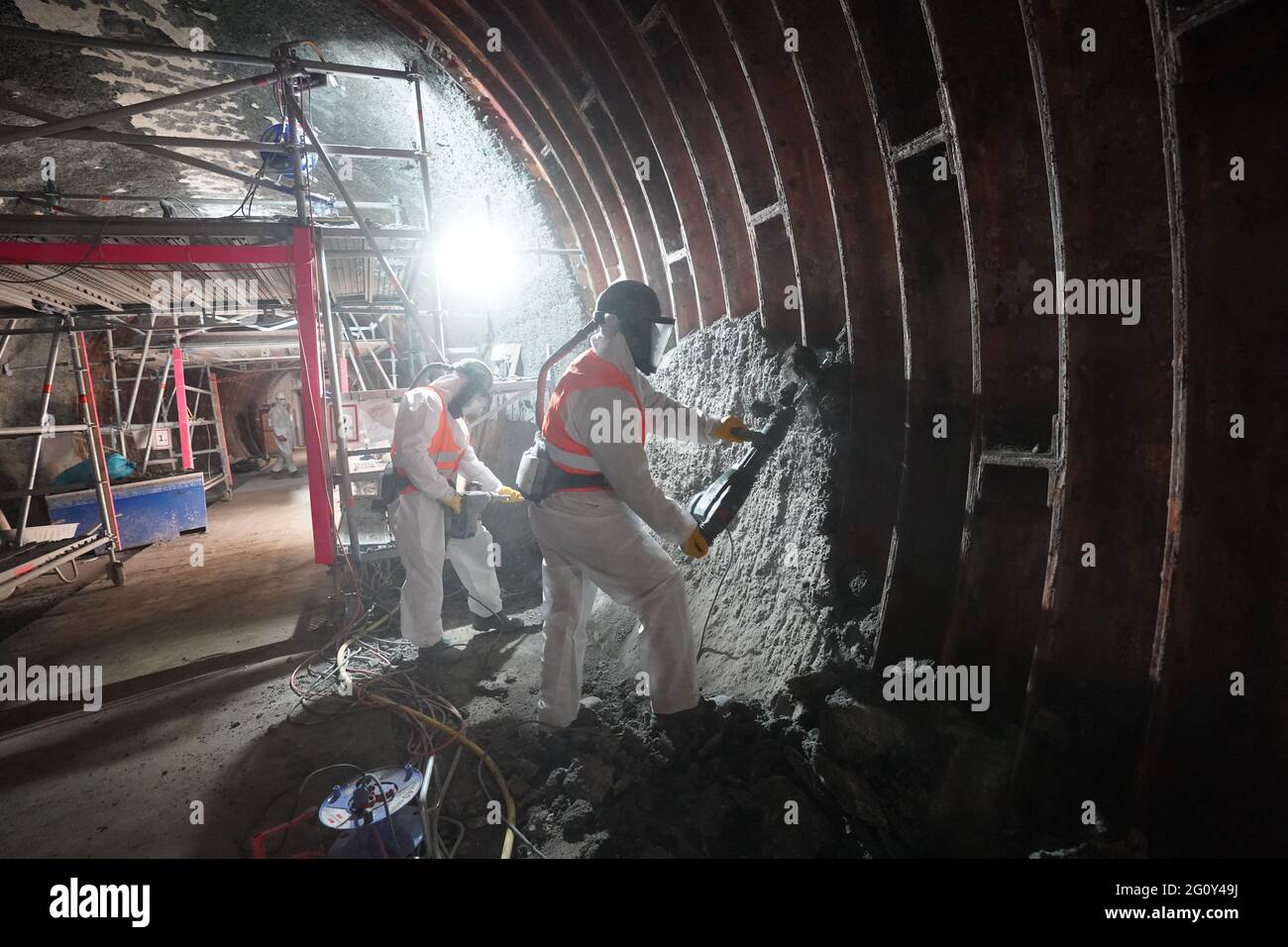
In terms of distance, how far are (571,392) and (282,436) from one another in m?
18.4

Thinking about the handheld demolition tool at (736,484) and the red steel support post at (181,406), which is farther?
the red steel support post at (181,406)

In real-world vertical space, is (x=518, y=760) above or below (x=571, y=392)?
below

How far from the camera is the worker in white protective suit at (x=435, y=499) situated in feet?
14.3

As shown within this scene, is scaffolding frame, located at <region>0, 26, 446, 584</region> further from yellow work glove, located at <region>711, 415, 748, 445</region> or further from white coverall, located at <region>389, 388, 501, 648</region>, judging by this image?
yellow work glove, located at <region>711, 415, 748, 445</region>

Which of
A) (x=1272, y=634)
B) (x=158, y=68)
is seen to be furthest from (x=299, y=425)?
(x=1272, y=634)

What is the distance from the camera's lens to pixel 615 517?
2.97m

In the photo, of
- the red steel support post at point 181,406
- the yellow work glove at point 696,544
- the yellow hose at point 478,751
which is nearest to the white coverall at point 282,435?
the red steel support post at point 181,406

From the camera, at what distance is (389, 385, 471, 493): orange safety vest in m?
4.49

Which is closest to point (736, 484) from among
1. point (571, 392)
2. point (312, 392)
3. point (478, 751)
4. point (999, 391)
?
point (571, 392)

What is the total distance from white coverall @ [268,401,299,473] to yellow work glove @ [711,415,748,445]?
→ 1743 cm

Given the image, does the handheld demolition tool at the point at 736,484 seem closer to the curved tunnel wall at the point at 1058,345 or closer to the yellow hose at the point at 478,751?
the curved tunnel wall at the point at 1058,345

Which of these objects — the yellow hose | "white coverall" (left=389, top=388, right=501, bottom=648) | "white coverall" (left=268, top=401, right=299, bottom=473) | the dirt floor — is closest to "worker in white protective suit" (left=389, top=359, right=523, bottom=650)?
"white coverall" (left=389, top=388, right=501, bottom=648)

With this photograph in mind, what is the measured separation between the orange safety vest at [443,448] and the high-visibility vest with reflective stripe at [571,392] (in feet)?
5.98

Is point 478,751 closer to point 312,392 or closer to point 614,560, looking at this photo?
point 614,560
